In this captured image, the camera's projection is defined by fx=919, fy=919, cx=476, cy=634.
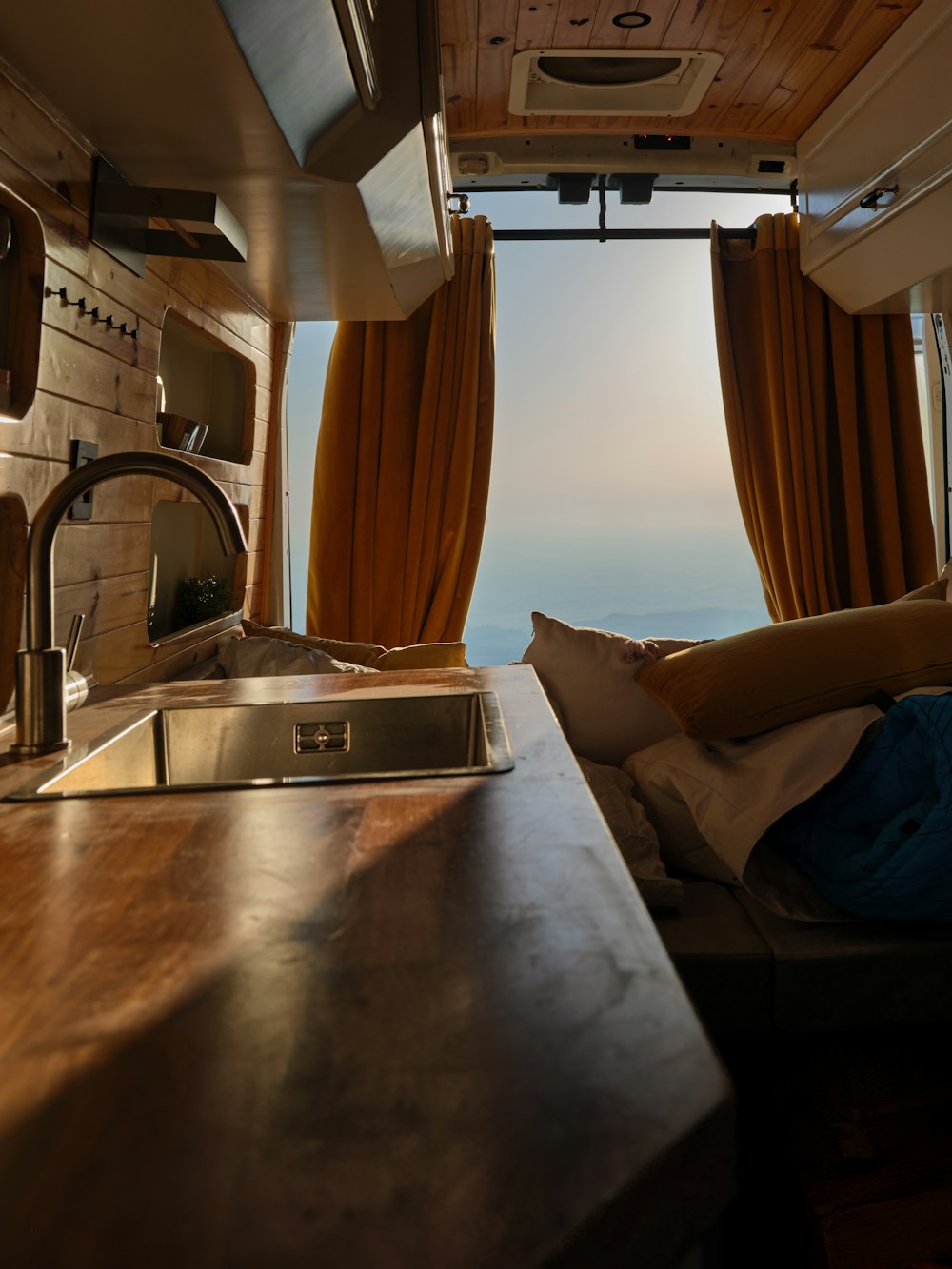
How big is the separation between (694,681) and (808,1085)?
2.28 ft

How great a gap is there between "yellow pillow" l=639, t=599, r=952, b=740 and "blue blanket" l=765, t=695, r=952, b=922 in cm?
16

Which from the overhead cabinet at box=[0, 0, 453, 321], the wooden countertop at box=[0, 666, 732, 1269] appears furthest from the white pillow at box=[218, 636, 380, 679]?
the wooden countertop at box=[0, 666, 732, 1269]

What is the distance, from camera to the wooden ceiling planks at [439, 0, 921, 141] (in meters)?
2.44

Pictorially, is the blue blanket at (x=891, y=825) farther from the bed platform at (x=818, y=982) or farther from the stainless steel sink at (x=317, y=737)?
the stainless steel sink at (x=317, y=737)

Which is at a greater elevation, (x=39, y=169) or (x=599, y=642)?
(x=39, y=169)

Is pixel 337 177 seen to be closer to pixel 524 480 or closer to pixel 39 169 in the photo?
pixel 39 169

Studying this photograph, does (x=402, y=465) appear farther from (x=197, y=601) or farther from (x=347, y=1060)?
(x=347, y=1060)

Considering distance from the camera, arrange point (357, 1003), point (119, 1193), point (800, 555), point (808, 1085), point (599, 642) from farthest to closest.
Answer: point (800, 555), point (599, 642), point (808, 1085), point (357, 1003), point (119, 1193)

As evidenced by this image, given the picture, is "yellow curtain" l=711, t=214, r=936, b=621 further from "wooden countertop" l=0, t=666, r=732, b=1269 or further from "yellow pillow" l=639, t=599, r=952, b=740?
"wooden countertop" l=0, t=666, r=732, b=1269

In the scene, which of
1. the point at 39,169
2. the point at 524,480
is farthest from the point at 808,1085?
the point at 524,480

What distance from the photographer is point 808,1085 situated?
137 cm

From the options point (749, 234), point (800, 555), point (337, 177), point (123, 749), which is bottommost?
point (123, 749)

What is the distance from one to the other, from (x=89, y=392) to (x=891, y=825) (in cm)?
148

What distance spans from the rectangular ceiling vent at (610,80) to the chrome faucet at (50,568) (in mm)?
2240
